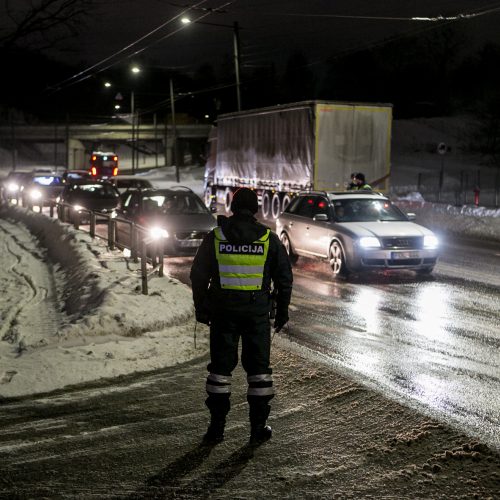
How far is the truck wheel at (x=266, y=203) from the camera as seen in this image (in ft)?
107

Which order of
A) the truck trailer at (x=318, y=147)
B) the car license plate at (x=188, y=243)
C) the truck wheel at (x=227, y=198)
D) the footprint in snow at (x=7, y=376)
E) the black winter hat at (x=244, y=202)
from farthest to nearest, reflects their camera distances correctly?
the truck wheel at (x=227, y=198) → the truck trailer at (x=318, y=147) → the car license plate at (x=188, y=243) → the footprint in snow at (x=7, y=376) → the black winter hat at (x=244, y=202)

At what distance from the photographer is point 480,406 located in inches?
259

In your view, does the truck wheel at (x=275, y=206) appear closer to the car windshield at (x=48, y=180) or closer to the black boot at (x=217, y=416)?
the car windshield at (x=48, y=180)

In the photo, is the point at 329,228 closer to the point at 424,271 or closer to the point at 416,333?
the point at 424,271


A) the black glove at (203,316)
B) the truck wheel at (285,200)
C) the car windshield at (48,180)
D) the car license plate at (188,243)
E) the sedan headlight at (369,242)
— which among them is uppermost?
the car windshield at (48,180)

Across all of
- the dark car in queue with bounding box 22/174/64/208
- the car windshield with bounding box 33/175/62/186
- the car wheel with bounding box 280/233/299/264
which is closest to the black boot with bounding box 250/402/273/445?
the car wheel with bounding box 280/233/299/264

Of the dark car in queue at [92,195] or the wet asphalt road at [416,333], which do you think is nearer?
the wet asphalt road at [416,333]

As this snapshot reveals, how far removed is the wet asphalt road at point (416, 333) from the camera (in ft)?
22.6

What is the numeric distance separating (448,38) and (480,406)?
4484 inches

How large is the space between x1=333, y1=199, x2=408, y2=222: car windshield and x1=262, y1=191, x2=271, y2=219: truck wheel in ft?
54.1

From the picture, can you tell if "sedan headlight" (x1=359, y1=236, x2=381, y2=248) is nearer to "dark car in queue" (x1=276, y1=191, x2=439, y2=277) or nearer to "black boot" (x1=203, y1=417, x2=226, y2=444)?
"dark car in queue" (x1=276, y1=191, x2=439, y2=277)

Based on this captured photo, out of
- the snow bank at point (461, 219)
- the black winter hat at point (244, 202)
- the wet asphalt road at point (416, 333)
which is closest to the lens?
the black winter hat at point (244, 202)

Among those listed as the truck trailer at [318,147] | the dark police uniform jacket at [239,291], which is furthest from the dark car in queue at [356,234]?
the truck trailer at [318,147]

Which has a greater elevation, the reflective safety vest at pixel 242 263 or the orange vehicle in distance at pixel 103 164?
the orange vehicle in distance at pixel 103 164
